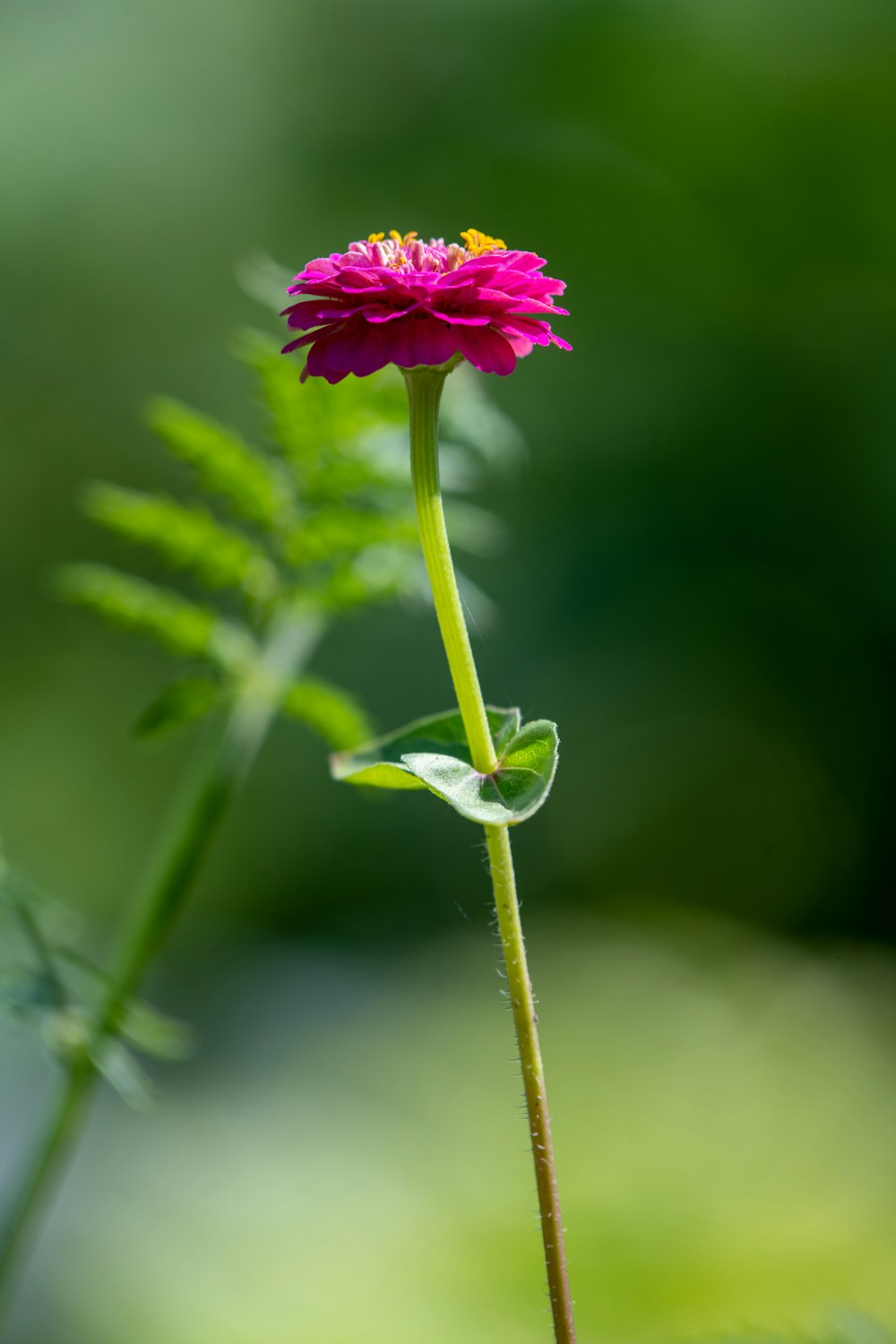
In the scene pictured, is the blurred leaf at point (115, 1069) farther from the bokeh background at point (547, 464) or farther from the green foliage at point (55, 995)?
the bokeh background at point (547, 464)

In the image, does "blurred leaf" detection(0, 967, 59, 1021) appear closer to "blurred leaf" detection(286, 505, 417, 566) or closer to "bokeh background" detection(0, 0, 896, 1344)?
"blurred leaf" detection(286, 505, 417, 566)

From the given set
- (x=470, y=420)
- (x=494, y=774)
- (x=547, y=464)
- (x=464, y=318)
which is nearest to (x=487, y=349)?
(x=464, y=318)

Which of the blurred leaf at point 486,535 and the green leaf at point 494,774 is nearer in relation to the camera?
the green leaf at point 494,774

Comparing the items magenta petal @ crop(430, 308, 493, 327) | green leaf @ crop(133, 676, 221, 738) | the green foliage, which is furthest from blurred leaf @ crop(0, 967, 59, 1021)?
magenta petal @ crop(430, 308, 493, 327)

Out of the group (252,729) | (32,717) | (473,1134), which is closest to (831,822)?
(473,1134)

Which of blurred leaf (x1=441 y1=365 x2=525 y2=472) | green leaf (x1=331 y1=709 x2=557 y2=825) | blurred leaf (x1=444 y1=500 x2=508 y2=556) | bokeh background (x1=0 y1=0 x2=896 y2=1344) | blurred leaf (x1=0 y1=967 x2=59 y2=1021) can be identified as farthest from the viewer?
→ bokeh background (x1=0 y1=0 x2=896 y2=1344)

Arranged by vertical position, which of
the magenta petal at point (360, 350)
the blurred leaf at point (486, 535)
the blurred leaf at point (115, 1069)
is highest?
the blurred leaf at point (486, 535)

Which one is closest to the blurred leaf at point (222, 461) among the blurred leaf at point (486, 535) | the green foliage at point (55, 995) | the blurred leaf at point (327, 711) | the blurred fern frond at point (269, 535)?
the blurred fern frond at point (269, 535)
